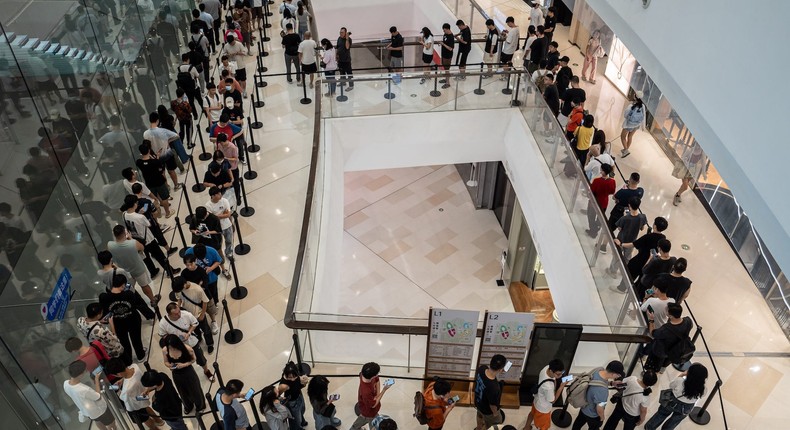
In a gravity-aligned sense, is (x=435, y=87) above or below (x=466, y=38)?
below

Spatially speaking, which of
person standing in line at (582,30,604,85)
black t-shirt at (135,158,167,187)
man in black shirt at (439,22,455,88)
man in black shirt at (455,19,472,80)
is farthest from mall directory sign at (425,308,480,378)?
person standing in line at (582,30,604,85)

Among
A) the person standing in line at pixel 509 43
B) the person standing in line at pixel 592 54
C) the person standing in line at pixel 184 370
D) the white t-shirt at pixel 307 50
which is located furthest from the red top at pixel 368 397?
the person standing in line at pixel 592 54

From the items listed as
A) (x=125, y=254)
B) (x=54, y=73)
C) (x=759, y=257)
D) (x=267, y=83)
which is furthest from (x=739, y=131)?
(x=267, y=83)

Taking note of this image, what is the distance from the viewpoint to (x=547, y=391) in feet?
18.5

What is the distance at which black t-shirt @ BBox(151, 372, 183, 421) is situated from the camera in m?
5.67

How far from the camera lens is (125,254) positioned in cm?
706

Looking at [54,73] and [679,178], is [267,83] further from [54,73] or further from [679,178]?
[679,178]

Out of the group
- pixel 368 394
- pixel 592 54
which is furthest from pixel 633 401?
pixel 592 54

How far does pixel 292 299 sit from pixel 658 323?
13.7 feet

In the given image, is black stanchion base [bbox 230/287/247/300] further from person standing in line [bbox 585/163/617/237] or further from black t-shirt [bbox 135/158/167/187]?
person standing in line [bbox 585/163/617/237]

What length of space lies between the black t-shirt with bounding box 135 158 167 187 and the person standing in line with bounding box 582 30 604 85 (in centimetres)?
1065

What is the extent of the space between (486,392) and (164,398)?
10.4 feet

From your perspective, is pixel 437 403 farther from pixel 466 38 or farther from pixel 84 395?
pixel 466 38

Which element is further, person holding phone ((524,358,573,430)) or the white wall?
person holding phone ((524,358,573,430))
